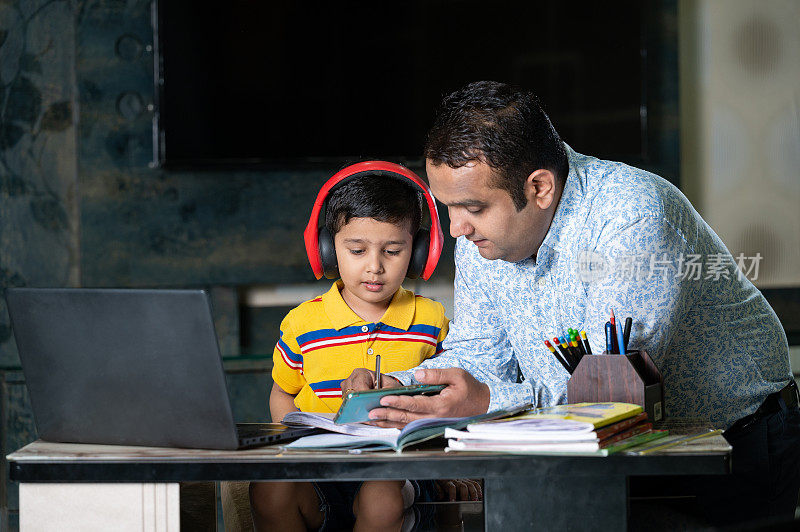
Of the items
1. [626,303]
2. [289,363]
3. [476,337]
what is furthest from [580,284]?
[289,363]

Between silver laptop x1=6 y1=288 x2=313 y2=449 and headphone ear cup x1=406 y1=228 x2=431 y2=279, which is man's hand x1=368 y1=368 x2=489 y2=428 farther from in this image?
headphone ear cup x1=406 y1=228 x2=431 y2=279

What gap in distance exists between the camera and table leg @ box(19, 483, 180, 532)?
3.59 ft

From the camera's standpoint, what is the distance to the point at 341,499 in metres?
1.53

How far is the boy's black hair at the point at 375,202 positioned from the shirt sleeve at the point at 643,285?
1.85ft

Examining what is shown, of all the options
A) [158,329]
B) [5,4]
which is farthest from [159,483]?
A: [5,4]

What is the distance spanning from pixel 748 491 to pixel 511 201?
656 millimetres

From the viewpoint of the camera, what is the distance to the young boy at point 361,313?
1842mm

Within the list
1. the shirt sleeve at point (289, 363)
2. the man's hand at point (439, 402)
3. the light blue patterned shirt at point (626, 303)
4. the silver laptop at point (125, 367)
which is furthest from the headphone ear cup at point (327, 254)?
the silver laptop at point (125, 367)

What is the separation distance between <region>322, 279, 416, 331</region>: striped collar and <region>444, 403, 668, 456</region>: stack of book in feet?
2.46

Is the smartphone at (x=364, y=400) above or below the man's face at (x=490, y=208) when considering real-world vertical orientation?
below

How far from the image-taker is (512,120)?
1.45 meters

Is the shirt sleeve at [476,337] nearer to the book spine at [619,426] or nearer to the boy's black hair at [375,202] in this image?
the boy's black hair at [375,202]

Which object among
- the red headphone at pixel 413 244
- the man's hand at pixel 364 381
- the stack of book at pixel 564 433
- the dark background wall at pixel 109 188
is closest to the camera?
the stack of book at pixel 564 433

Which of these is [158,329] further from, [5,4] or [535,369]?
[5,4]
